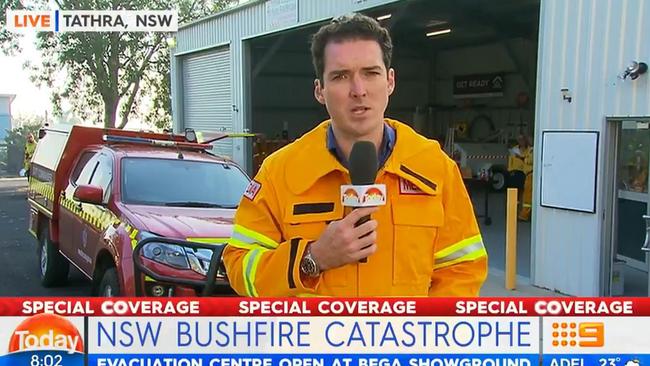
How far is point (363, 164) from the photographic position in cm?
179

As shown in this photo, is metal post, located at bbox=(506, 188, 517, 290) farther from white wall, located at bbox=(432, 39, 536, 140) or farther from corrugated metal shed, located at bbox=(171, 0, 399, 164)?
white wall, located at bbox=(432, 39, 536, 140)

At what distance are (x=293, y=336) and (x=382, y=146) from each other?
2.18 feet

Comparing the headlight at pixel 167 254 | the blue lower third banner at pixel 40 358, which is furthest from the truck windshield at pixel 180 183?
the blue lower third banner at pixel 40 358

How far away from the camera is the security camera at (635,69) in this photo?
6492 mm

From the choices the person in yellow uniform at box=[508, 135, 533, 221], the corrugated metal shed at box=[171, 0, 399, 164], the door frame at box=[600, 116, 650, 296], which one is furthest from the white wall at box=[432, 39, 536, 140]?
the door frame at box=[600, 116, 650, 296]

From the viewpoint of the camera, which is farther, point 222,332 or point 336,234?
point 222,332

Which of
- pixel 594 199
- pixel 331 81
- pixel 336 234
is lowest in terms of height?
pixel 594 199

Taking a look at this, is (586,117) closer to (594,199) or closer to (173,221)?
(594,199)

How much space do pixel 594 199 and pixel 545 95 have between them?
144 cm

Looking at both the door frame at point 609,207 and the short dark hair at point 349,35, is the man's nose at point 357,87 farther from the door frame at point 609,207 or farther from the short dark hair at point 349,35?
the door frame at point 609,207

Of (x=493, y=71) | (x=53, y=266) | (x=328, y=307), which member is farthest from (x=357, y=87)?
(x=493, y=71)

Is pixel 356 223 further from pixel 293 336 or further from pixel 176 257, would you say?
pixel 176 257

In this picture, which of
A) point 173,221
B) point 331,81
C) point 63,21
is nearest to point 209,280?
point 331,81

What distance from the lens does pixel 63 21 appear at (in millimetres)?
29031
